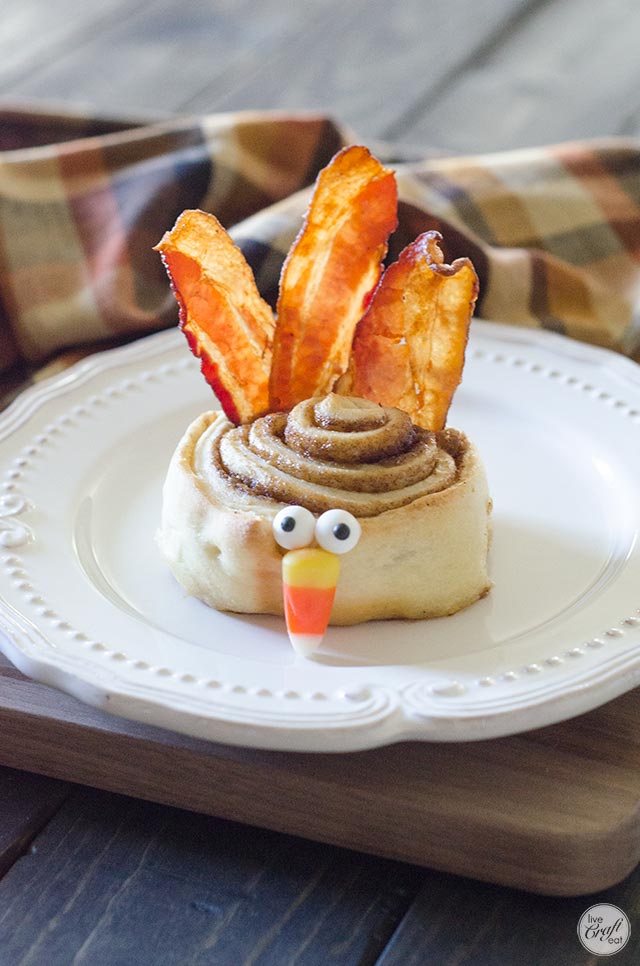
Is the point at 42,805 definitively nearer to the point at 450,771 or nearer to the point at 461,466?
the point at 450,771

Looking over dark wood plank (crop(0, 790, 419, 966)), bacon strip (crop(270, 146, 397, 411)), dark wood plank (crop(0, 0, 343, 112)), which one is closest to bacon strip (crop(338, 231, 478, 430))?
bacon strip (crop(270, 146, 397, 411))

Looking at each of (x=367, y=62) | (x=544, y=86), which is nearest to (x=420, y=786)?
(x=544, y=86)

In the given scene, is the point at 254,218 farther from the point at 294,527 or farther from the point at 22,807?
the point at 22,807

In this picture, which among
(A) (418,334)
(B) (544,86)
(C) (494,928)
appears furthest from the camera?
(B) (544,86)

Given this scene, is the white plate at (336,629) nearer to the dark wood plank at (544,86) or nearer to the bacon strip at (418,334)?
the bacon strip at (418,334)

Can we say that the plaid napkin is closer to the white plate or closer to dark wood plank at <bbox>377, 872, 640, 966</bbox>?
the white plate

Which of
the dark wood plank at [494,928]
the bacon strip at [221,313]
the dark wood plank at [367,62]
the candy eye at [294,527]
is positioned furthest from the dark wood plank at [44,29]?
the dark wood plank at [494,928]
